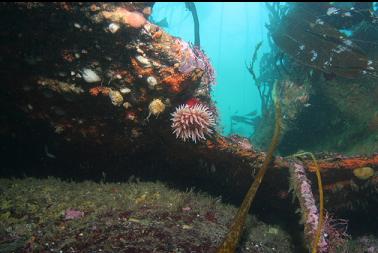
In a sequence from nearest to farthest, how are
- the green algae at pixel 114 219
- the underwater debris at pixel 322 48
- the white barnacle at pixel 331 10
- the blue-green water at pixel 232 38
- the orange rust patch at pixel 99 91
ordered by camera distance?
the green algae at pixel 114 219
the orange rust patch at pixel 99 91
the underwater debris at pixel 322 48
the white barnacle at pixel 331 10
the blue-green water at pixel 232 38

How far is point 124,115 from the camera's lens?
4219 millimetres

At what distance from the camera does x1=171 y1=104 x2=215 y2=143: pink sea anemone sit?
419cm

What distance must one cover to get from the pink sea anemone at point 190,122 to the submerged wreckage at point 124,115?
15 mm

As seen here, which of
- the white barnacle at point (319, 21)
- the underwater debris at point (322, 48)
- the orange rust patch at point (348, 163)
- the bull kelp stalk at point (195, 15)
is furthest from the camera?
the bull kelp stalk at point (195, 15)

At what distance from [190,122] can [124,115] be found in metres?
0.97

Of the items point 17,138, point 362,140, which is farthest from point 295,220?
point 17,138

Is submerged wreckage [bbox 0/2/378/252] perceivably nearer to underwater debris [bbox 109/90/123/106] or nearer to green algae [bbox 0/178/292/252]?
underwater debris [bbox 109/90/123/106]

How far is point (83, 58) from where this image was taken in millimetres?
3824

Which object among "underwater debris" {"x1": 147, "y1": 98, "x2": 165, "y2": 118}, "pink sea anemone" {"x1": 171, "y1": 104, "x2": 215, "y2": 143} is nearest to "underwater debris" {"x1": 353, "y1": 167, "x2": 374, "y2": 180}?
"pink sea anemone" {"x1": 171, "y1": 104, "x2": 215, "y2": 143}

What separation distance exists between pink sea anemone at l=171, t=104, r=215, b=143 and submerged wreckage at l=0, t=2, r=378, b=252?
1 centimetres

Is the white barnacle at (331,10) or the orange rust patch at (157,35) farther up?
the white barnacle at (331,10)

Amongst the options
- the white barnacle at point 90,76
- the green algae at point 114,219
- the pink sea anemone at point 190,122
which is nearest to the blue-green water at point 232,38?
the green algae at point 114,219

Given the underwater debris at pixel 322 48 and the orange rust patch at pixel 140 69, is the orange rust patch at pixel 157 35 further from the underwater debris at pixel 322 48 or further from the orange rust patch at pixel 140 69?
the underwater debris at pixel 322 48

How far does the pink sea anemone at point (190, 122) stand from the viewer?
13.8 ft
